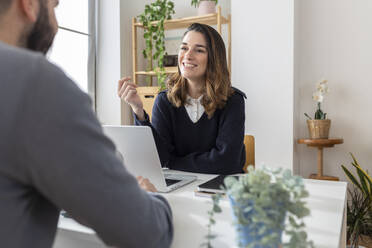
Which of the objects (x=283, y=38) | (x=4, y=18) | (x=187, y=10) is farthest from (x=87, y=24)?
(x=4, y=18)

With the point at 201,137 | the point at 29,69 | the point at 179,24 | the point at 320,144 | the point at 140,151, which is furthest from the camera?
the point at 179,24

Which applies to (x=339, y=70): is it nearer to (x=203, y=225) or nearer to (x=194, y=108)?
(x=194, y=108)

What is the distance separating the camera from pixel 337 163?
10.1 ft

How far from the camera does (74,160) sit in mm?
403

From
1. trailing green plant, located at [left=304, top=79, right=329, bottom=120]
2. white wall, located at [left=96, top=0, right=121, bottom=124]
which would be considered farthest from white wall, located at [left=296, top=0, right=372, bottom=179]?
white wall, located at [left=96, top=0, right=121, bottom=124]

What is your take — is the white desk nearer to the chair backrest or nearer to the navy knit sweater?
the navy knit sweater

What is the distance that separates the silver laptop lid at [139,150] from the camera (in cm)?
113

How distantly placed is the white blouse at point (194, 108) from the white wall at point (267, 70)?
1.22 m

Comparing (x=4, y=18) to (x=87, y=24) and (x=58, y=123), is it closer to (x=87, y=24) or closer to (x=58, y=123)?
(x=58, y=123)

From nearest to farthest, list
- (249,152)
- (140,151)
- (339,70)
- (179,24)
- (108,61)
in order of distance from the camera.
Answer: (140,151) → (249,152) → (339,70) → (179,24) → (108,61)

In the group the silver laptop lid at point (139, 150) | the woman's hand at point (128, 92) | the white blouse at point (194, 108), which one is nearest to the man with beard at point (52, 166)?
the silver laptop lid at point (139, 150)

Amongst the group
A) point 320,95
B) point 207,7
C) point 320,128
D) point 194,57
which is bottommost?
point 320,128

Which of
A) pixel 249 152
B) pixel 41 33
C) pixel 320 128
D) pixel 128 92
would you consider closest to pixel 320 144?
pixel 320 128

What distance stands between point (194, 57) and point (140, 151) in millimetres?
866
